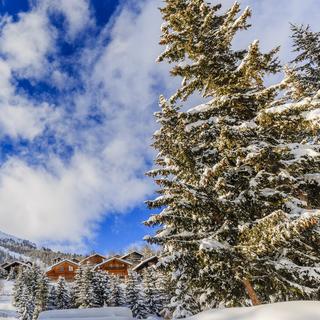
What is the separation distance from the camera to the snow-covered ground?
54906 millimetres

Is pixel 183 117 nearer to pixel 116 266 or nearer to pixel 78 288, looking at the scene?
pixel 78 288

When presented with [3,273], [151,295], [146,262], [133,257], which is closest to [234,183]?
[151,295]

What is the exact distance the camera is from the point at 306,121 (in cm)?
997

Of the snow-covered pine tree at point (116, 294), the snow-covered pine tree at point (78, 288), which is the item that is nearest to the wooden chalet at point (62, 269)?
the snow-covered pine tree at point (78, 288)

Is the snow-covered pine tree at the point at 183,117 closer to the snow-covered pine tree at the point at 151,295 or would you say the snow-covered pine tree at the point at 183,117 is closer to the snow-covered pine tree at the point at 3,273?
the snow-covered pine tree at the point at 151,295

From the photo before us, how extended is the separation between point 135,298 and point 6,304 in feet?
114

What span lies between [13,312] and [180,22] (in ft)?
201

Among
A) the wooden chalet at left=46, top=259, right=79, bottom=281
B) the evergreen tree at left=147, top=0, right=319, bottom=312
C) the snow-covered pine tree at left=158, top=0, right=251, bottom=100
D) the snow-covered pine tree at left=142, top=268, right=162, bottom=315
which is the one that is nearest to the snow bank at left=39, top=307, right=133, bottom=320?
the evergreen tree at left=147, top=0, right=319, bottom=312

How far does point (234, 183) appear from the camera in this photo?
11.8 metres

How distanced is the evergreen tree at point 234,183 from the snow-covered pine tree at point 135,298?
35974 millimetres

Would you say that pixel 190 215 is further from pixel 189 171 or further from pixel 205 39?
pixel 205 39

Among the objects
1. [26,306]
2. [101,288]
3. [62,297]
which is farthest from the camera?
[26,306]

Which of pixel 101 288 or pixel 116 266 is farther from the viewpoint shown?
pixel 116 266

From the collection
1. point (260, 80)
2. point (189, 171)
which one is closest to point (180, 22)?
point (260, 80)
